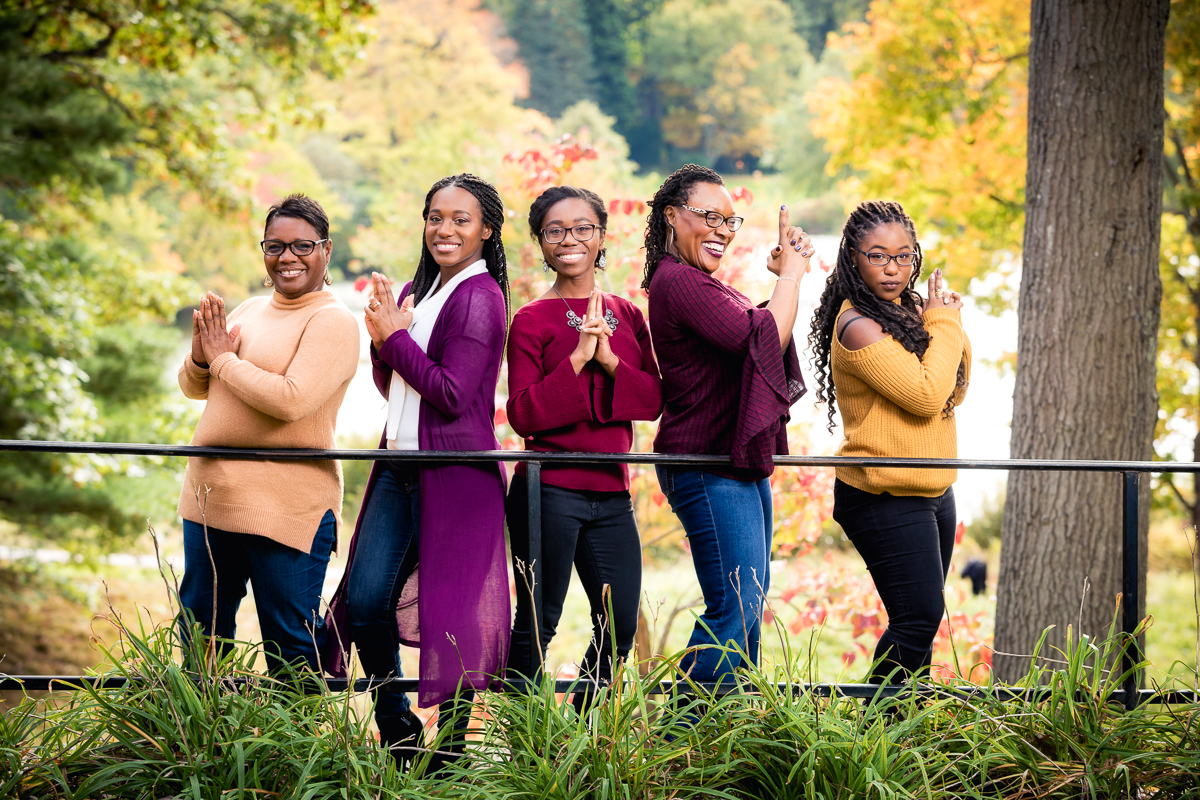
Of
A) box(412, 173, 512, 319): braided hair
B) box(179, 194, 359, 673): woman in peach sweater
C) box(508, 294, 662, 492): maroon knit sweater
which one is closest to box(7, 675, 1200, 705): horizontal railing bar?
box(179, 194, 359, 673): woman in peach sweater

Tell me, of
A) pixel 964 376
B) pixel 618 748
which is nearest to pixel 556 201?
pixel 964 376

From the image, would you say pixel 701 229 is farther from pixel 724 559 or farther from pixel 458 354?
pixel 724 559

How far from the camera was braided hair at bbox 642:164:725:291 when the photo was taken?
2564mm

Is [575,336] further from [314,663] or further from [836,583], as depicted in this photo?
[836,583]

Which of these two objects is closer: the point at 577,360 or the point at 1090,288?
the point at 577,360

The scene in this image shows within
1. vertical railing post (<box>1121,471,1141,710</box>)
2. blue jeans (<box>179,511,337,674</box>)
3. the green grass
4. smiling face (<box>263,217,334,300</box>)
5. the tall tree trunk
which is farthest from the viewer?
the tall tree trunk

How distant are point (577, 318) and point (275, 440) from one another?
86cm

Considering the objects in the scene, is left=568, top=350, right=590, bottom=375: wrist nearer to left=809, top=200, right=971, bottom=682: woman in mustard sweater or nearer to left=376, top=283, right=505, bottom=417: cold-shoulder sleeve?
left=376, top=283, right=505, bottom=417: cold-shoulder sleeve

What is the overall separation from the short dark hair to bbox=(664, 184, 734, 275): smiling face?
95 cm

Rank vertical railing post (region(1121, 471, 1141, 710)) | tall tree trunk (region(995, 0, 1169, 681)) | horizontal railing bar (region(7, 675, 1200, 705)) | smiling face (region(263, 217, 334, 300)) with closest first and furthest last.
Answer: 1. horizontal railing bar (region(7, 675, 1200, 705))
2. vertical railing post (region(1121, 471, 1141, 710))
3. smiling face (region(263, 217, 334, 300))
4. tall tree trunk (region(995, 0, 1169, 681))

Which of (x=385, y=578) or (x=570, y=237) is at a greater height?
(x=570, y=237)

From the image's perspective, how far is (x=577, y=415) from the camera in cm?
240

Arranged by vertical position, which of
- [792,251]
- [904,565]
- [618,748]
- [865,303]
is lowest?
[618,748]

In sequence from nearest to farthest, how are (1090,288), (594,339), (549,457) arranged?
(549,457) → (594,339) → (1090,288)
